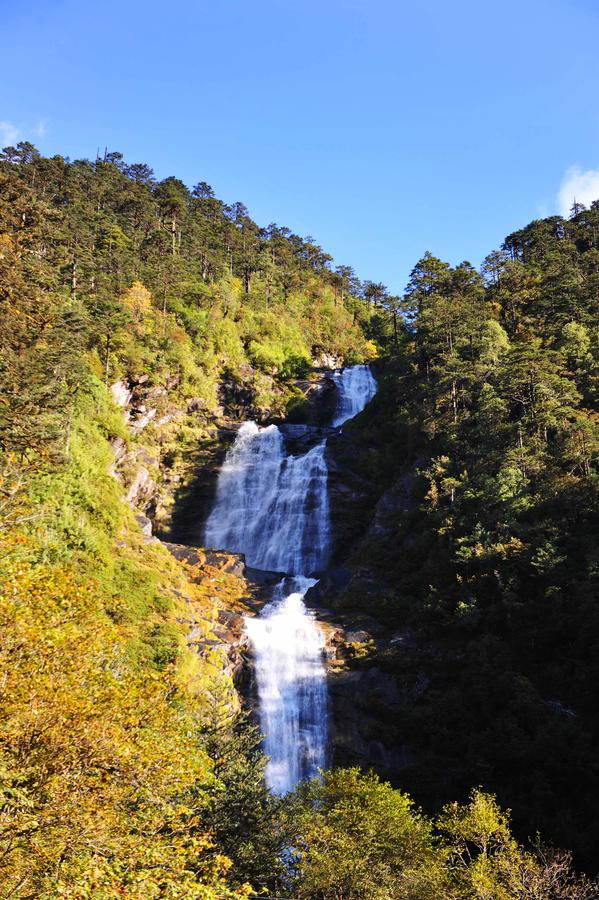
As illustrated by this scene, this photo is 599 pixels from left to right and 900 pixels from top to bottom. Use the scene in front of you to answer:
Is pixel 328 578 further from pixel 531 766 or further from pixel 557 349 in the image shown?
pixel 557 349

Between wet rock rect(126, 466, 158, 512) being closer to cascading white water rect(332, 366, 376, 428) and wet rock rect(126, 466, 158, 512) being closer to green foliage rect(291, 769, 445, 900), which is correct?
cascading white water rect(332, 366, 376, 428)

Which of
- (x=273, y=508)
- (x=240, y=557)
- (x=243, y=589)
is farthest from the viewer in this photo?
(x=273, y=508)

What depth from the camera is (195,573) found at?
40.2m

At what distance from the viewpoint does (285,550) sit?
48875mm

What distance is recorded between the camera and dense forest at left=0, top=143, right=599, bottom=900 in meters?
10.4

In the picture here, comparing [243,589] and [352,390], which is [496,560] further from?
[352,390]

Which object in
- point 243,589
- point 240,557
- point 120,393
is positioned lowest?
point 243,589

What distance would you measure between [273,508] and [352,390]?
82.4 feet

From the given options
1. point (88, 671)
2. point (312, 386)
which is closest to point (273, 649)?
point (88, 671)

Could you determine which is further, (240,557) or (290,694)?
(240,557)

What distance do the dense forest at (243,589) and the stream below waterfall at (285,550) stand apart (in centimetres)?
301

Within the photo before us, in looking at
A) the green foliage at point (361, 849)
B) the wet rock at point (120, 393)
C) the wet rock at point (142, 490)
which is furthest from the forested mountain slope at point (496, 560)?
the wet rock at point (120, 393)

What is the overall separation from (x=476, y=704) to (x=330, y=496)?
24322 mm

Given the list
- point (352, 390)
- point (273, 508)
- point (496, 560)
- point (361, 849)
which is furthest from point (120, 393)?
point (361, 849)
